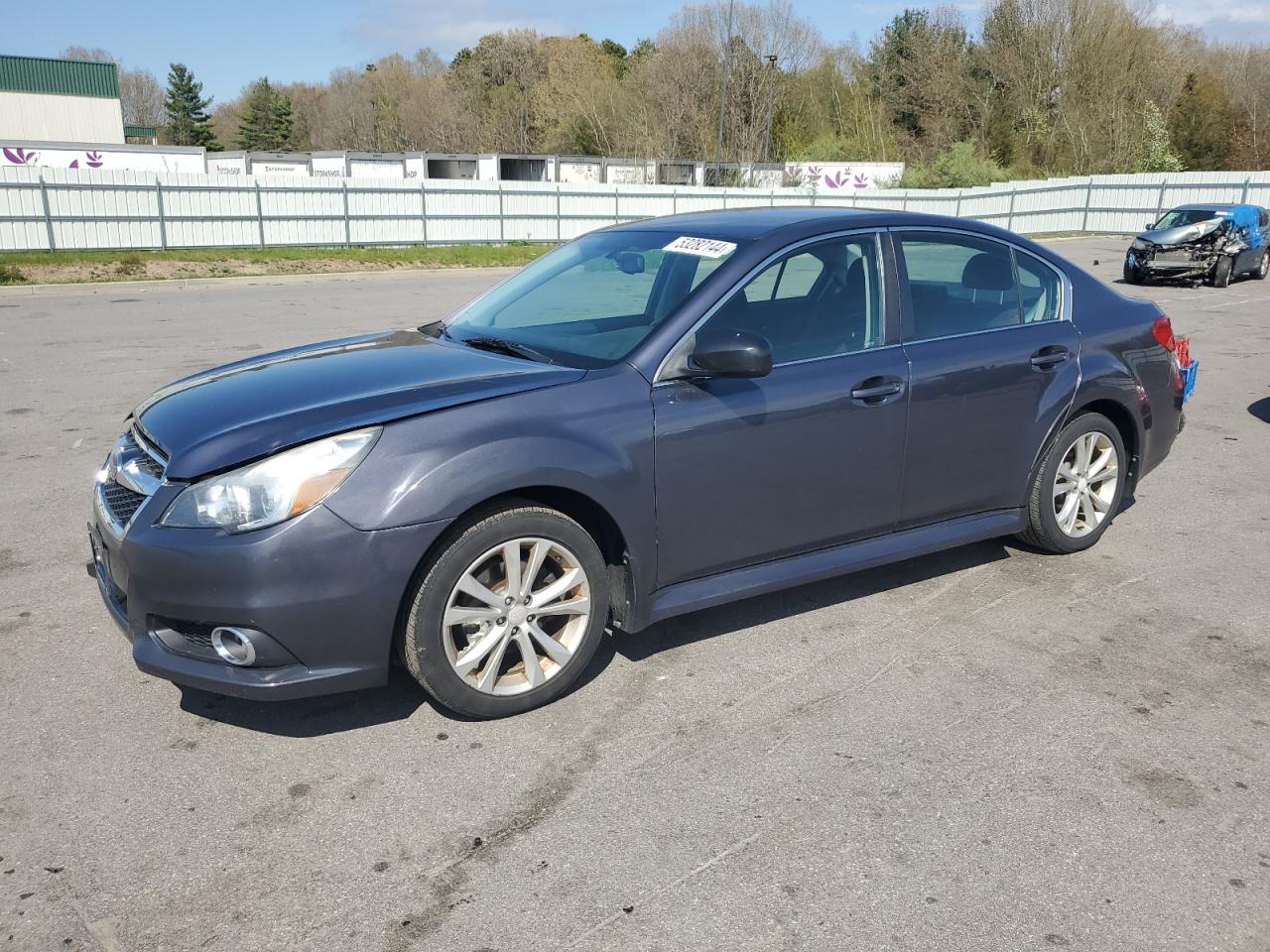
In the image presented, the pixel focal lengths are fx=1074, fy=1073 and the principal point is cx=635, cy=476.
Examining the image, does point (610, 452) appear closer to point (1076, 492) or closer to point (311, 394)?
point (311, 394)

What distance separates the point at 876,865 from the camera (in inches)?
115

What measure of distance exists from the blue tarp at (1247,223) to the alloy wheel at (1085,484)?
18.2 meters

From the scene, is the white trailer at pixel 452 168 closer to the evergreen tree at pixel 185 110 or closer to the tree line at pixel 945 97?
the tree line at pixel 945 97

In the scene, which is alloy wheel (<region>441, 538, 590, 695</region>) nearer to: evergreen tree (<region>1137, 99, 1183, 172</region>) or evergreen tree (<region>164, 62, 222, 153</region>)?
evergreen tree (<region>1137, 99, 1183, 172</region>)

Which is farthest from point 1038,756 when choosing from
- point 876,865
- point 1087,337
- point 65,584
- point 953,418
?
point 65,584

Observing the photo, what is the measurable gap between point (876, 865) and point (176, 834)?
1.95 m

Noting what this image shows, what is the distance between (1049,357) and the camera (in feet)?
16.2

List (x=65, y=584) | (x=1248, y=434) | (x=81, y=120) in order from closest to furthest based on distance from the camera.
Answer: (x=65, y=584)
(x=1248, y=434)
(x=81, y=120)

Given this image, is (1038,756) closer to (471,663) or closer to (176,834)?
(471,663)

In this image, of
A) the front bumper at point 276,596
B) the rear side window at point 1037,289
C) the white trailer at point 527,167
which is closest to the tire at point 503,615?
the front bumper at point 276,596

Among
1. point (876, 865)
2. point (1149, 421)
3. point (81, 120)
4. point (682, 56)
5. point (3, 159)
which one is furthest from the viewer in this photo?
point (682, 56)

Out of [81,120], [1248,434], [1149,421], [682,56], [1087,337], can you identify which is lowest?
[1248,434]

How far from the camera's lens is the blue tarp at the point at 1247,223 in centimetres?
2062

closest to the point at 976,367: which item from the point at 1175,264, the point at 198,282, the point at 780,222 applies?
the point at 780,222
